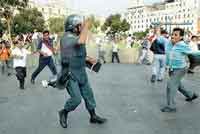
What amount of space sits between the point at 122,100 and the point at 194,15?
148036 millimetres

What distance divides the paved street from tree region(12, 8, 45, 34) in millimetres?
43403

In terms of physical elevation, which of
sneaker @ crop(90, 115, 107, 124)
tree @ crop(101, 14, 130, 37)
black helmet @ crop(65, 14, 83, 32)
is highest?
black helmet @ crop(65, 14, 83, 32)

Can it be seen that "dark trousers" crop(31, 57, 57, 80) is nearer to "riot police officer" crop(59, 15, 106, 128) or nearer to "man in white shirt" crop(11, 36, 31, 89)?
"man in white shirt" crop(11, 36, 31, 89)

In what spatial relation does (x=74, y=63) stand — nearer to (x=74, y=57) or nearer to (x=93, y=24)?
(x=74, y=57)

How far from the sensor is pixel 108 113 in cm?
984

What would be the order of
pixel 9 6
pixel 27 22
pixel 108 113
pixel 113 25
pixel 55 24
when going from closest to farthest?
pixel 108 113
pixel 9 6
pixel 27 22
pixel 113 25
pixel 55 24

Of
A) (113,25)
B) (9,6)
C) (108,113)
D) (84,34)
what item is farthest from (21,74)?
(113,25)

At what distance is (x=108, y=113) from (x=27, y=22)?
59.4 m

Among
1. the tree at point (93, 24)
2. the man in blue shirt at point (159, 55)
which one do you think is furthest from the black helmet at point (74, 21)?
the man in blue shirt at point (159, 55)

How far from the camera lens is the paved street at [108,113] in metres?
8.27

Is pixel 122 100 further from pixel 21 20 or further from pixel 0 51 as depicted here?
pixel 21 20

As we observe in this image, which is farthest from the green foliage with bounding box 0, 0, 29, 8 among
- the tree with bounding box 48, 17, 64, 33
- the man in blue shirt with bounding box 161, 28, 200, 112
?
the tree with bounding box 48, 17, 64, 33

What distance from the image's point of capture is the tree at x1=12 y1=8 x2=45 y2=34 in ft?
203

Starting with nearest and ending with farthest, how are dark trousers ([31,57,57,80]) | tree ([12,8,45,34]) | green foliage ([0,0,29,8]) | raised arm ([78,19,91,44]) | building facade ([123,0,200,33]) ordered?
raised arm ([78,19,91,44]) < dark trousers ([31,57,57,80]) < green foliage ([0,0,29,8]) < tree ([12,8,45,34]) < building facade ([123,0,200,33])
